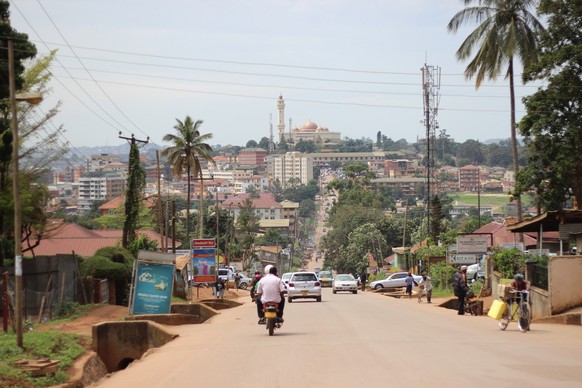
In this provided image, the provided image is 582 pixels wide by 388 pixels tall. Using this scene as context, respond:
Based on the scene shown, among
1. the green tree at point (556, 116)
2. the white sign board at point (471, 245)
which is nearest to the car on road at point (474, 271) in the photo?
the white sign board at point (471, 245)

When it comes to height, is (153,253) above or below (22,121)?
below

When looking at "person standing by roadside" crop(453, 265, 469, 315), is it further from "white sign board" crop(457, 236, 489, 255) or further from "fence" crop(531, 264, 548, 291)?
"white sign board" crop(457, 236, 489, 255)

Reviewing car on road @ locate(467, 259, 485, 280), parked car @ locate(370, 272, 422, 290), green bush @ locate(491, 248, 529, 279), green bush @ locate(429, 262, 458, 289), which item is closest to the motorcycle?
green bush @ locate(491, 248, 529, 279)

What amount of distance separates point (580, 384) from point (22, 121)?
30.3 meters

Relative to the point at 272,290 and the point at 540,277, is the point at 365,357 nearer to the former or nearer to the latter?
the point at 272,290

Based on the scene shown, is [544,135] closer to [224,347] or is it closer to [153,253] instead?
[153,253]

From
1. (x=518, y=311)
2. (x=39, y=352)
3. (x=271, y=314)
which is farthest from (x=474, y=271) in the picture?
(x=39, y=352)

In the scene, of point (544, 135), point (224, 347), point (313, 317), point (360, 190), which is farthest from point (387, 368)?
point (360, 190)

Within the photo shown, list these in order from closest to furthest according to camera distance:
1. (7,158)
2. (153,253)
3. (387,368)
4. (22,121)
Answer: (387,368), (153,253), (7,158), (22,121)

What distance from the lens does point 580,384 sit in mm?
12625

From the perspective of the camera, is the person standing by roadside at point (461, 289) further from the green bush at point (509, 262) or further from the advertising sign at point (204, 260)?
the advertising sign at point (204, 260)

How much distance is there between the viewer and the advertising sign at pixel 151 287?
27156 millimetres

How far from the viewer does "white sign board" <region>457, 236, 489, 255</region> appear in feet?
152

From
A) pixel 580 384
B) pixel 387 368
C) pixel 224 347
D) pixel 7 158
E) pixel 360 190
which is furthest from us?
pixel 360 190
